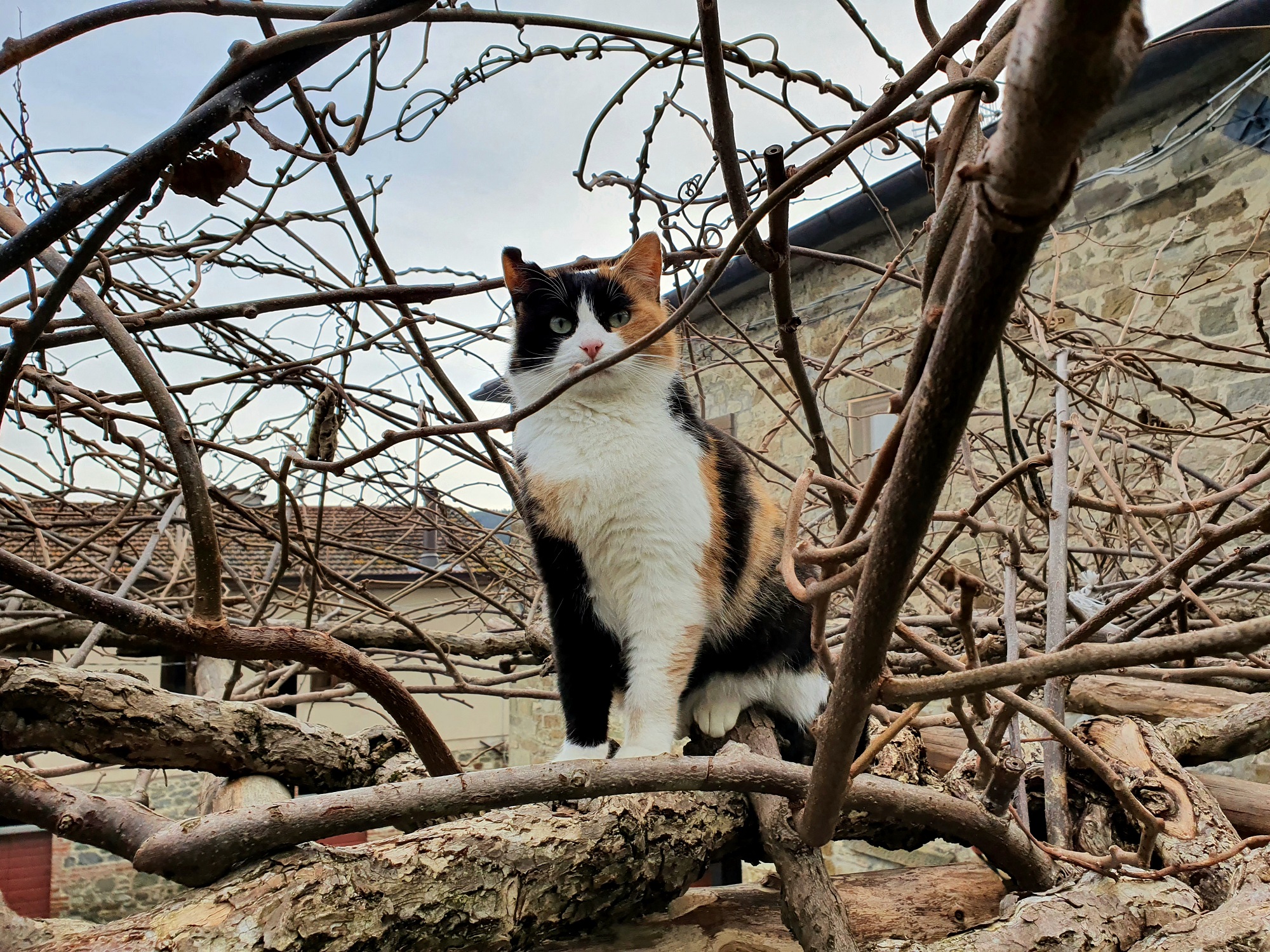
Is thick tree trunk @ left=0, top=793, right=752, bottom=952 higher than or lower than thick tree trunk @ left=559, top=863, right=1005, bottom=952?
higher

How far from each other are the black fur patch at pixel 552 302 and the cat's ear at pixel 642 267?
0.16ft

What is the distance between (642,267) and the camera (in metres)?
1.96

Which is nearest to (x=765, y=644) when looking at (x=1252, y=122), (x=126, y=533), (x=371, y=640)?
(x=371, y=640)

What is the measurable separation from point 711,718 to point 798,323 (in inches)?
36.6

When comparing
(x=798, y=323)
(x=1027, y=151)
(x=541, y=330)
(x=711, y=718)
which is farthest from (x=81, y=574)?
(x=1027, y=151)

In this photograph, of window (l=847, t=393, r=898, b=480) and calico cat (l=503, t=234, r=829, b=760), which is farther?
window (l=847, t=393, r=898, b=480)

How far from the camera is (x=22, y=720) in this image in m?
1.10

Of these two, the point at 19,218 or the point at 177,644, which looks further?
the point at 19,218

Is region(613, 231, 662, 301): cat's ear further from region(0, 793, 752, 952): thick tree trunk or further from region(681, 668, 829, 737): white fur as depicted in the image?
region(0, 793, 752, 952): thick tree trunk

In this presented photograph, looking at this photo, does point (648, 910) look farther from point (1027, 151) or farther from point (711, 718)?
point (1027, 151)

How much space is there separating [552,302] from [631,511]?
61cm

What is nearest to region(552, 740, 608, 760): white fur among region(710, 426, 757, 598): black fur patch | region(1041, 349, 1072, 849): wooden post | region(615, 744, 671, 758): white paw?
region(615, 744, 671, 758): white paw

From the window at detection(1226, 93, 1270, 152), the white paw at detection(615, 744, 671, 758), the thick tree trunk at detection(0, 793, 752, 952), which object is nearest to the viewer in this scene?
the thick tree trunk at detection(0, 793, 752, 952)

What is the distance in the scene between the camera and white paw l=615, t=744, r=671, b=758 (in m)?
1.52
